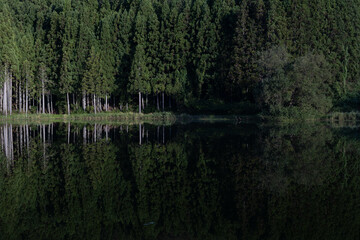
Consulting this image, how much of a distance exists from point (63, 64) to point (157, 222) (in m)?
47.3

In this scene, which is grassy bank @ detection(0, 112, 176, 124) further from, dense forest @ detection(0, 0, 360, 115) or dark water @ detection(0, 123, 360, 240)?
dark water @ detection(0, 123, 360, 240)

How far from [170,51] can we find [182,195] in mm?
45110

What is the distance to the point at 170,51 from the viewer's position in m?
52.2

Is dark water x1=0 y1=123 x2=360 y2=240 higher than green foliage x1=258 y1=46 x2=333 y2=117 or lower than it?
lower

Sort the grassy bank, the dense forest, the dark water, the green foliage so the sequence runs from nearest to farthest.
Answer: the dark water
the green foliage
the grassy bank
the dense forest

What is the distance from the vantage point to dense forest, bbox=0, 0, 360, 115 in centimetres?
4616

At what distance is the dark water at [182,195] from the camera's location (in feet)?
21.6

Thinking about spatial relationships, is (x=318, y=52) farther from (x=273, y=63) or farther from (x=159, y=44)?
(x=159, y=44)

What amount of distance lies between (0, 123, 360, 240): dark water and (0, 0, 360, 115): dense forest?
29.2 metres

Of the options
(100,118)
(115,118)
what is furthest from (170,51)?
(100,118)

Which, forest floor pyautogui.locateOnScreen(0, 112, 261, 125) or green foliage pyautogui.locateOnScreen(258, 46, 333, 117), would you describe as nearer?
green foliage pyautogui.locateOnScreen(258, 46, 333, 117)

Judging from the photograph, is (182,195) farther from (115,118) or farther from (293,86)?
(115,118)

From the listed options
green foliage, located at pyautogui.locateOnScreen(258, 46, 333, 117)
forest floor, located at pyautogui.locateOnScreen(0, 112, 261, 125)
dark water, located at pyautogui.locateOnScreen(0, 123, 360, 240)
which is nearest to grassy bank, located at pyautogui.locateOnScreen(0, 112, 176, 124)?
forest floor, located at pyautogui.locateOnScreen(0, 112, 261, 125)

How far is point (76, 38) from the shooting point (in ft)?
177
